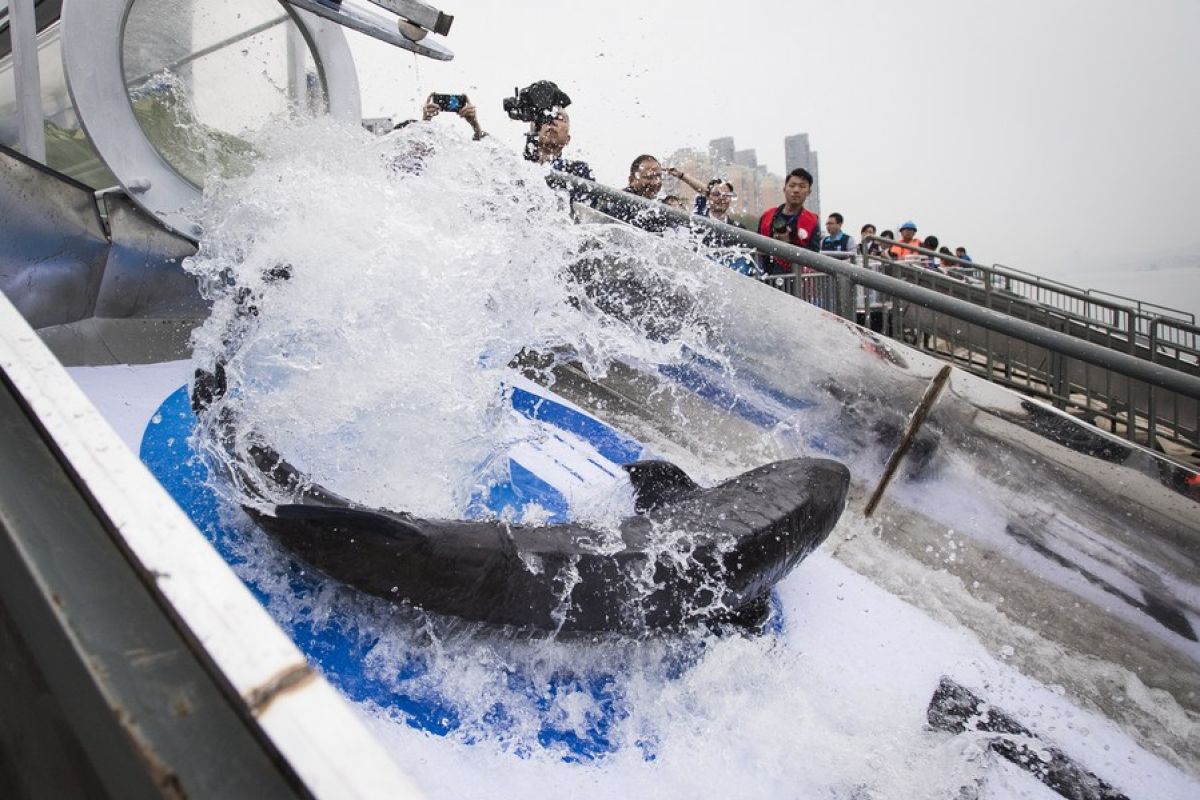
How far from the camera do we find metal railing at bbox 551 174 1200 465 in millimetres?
3199

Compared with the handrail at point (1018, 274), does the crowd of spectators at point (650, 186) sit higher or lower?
higher

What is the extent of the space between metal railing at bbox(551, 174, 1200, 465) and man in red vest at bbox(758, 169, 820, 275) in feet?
0.64

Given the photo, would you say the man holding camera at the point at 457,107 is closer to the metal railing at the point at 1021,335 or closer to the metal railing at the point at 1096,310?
the metal railing at the point at 1021,335

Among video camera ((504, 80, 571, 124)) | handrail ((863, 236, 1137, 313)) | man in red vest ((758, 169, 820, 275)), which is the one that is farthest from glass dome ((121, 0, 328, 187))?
handrail ((863, 236, 1137, 313))

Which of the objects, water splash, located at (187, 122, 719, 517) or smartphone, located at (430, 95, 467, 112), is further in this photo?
smartphone, located at (430, 95, 467, 112)

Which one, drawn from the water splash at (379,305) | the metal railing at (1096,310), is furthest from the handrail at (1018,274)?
the water splash at (379,305)

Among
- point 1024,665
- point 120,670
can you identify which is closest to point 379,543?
point 120,670

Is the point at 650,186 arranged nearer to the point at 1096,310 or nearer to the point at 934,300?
the point at 934,300

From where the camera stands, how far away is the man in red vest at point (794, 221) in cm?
563

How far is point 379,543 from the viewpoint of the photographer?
1.82 meters

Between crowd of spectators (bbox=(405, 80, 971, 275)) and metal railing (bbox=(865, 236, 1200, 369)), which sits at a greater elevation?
crowd of spectators (bbox=(405, 80, 971, 275))

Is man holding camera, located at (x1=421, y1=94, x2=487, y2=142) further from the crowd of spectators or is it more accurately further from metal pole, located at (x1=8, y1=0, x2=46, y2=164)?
metal pole, located at (x1=8, y1=0, x2=46, y2=164)

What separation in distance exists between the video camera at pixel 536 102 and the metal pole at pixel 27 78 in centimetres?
213

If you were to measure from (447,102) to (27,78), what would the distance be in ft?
6.60
